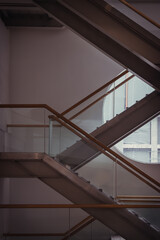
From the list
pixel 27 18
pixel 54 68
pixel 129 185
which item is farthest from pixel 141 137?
pixel 129 185

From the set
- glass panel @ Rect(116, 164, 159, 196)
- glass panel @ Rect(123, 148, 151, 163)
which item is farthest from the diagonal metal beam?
glass panel @ Rect(123, 148, 151, 163)

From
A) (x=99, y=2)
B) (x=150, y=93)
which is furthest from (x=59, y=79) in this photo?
(x=99, y=2)

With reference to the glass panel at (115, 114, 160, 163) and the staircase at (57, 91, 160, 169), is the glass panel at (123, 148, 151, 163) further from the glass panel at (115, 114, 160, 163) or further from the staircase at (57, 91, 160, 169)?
the staircase at (57, 91, 160, 169)

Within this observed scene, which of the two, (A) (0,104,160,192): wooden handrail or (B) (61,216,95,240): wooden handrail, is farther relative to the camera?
(B) (61,216,95,240): wooden handrail

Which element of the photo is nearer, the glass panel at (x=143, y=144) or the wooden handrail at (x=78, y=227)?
the wooden handrail at (x=78, y=227)

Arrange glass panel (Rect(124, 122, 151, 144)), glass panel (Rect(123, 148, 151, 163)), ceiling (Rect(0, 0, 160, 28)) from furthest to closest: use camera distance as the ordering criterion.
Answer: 1. glass panel (Rect(124, 122, 151, 144))
2. glass panel (Rect(123, 148, 151, 163))
3. ceiling (Rect(0, 0, 160, 28))

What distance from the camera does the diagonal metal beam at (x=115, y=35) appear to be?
240 inches

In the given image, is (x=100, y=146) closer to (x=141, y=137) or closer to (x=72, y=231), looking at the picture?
(x=72, y=231)

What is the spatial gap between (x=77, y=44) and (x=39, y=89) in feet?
5.10

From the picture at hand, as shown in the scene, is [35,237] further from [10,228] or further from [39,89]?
[39,89]

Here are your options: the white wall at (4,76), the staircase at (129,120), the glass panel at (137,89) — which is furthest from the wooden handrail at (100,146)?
the white wall at (4,76)

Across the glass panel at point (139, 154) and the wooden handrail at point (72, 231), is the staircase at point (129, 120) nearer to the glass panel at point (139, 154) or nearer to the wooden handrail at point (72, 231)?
the wooden handrail at point (72, 231)

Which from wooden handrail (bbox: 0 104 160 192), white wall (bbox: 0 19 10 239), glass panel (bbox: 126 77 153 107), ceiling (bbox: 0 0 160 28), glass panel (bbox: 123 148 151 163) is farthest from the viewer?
glass panel (bbox: 123 148 151 163)

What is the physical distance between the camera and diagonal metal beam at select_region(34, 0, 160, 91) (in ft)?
20.0
